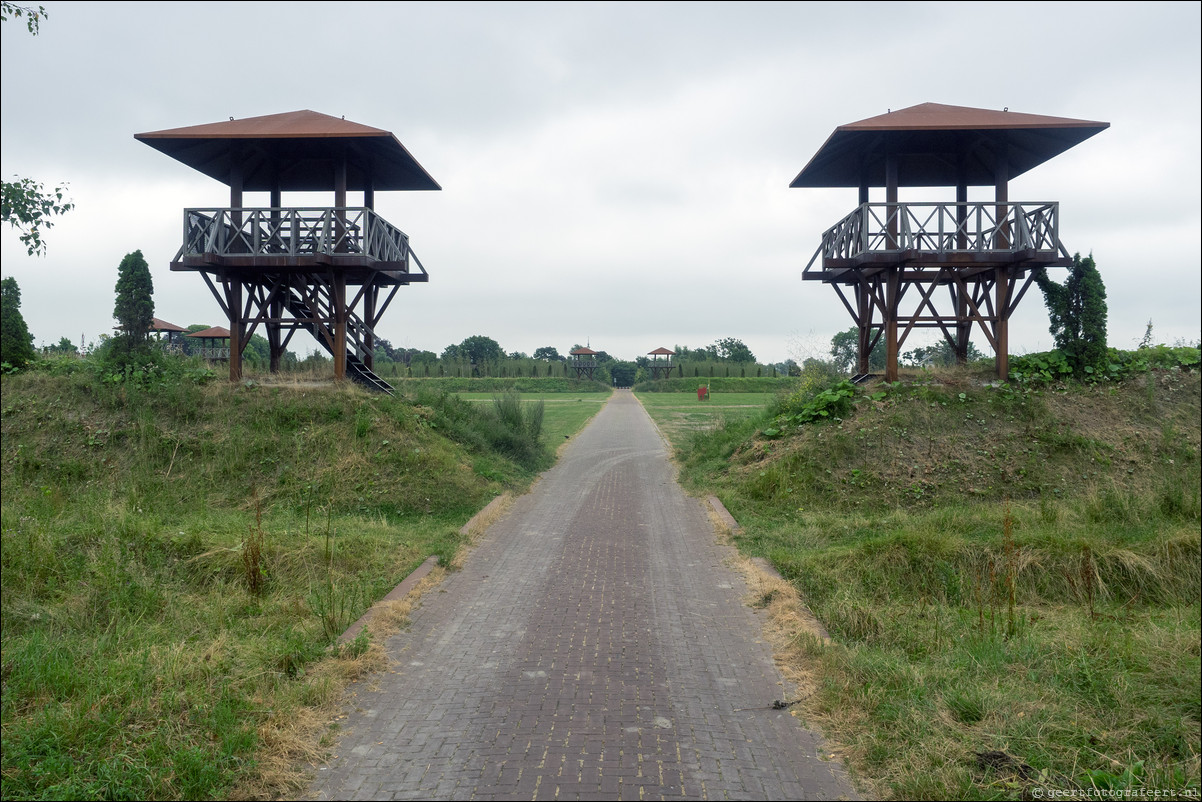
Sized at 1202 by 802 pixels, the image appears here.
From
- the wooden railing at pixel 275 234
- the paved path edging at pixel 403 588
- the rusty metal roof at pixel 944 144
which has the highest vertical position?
the rusty metal roof at pixel 944 144

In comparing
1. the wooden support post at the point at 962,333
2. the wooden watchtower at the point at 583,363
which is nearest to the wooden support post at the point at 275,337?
the wooden support post at the point at 962,333

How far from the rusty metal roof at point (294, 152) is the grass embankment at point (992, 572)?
390 inches

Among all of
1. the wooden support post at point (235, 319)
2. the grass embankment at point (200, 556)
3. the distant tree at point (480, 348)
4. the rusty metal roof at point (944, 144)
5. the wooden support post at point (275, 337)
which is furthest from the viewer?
the distant tree at point (480, 348)

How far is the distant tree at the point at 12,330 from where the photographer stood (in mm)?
15102

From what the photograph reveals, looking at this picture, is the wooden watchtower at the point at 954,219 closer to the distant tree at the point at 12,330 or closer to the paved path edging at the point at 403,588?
the paved path edging at the point at 403,588

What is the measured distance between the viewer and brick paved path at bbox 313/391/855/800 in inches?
155

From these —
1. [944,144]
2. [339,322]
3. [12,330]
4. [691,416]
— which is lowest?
[691,416]

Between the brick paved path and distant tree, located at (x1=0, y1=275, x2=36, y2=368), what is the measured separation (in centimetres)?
1269

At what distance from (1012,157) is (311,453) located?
621 inches

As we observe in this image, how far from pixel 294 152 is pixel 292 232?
2220 millimetres

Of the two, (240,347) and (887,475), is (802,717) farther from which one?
(240,347)

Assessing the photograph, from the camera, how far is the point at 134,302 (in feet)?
48.7

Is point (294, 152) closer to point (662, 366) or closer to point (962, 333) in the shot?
point (962, 333)

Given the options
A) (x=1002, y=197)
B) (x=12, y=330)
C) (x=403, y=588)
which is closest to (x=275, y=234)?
(x=12, y=330)
